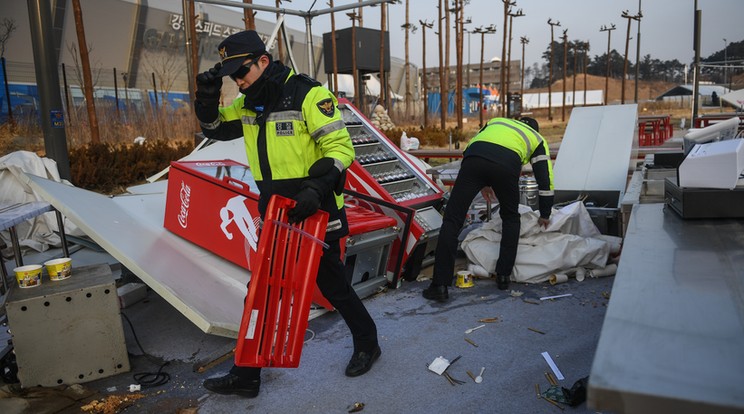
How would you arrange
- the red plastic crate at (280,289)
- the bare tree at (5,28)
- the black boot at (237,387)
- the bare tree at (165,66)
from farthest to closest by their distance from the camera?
the bare tree at (165,66) → the bare tree at (5,28) → the black boot at (237,387) → the red plastic crate at (280,289)

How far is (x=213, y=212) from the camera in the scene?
4.57m

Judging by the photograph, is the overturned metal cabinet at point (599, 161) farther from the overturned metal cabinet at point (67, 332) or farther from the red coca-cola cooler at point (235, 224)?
the overturned metal cabinet at point (67, 332)

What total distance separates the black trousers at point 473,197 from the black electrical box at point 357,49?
18.0 m

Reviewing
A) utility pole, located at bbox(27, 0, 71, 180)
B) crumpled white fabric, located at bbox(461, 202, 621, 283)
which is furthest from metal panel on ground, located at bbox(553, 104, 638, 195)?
utility pole, located at bbox(27, 0, 71, 180)

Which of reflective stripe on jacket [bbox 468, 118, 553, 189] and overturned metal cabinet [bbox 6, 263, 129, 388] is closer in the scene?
overturned metal cabinet [bbox 6, 263, 129, 388]

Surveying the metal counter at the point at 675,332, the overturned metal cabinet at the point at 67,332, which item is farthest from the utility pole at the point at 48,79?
the metal counter at the point at 675,332

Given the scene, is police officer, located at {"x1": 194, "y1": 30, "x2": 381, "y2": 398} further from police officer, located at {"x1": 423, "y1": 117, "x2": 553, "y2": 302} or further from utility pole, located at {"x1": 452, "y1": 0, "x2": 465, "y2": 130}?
utility pole, located at {"x1": 452, "y1": 0, "x2": 465, "y2": 130}

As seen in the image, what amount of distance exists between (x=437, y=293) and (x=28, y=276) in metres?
3.00

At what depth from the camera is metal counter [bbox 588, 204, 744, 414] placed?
1.16 m

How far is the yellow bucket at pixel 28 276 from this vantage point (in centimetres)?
→ 351

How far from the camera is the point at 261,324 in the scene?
2.85 meters

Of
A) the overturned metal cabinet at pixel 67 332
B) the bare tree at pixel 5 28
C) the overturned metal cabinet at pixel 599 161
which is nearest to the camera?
the overturned metal cabinet at pixel 67 332

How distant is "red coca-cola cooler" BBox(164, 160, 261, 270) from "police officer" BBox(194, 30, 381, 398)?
43.7 inches

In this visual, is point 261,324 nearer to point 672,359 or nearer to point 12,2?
point 672,359
